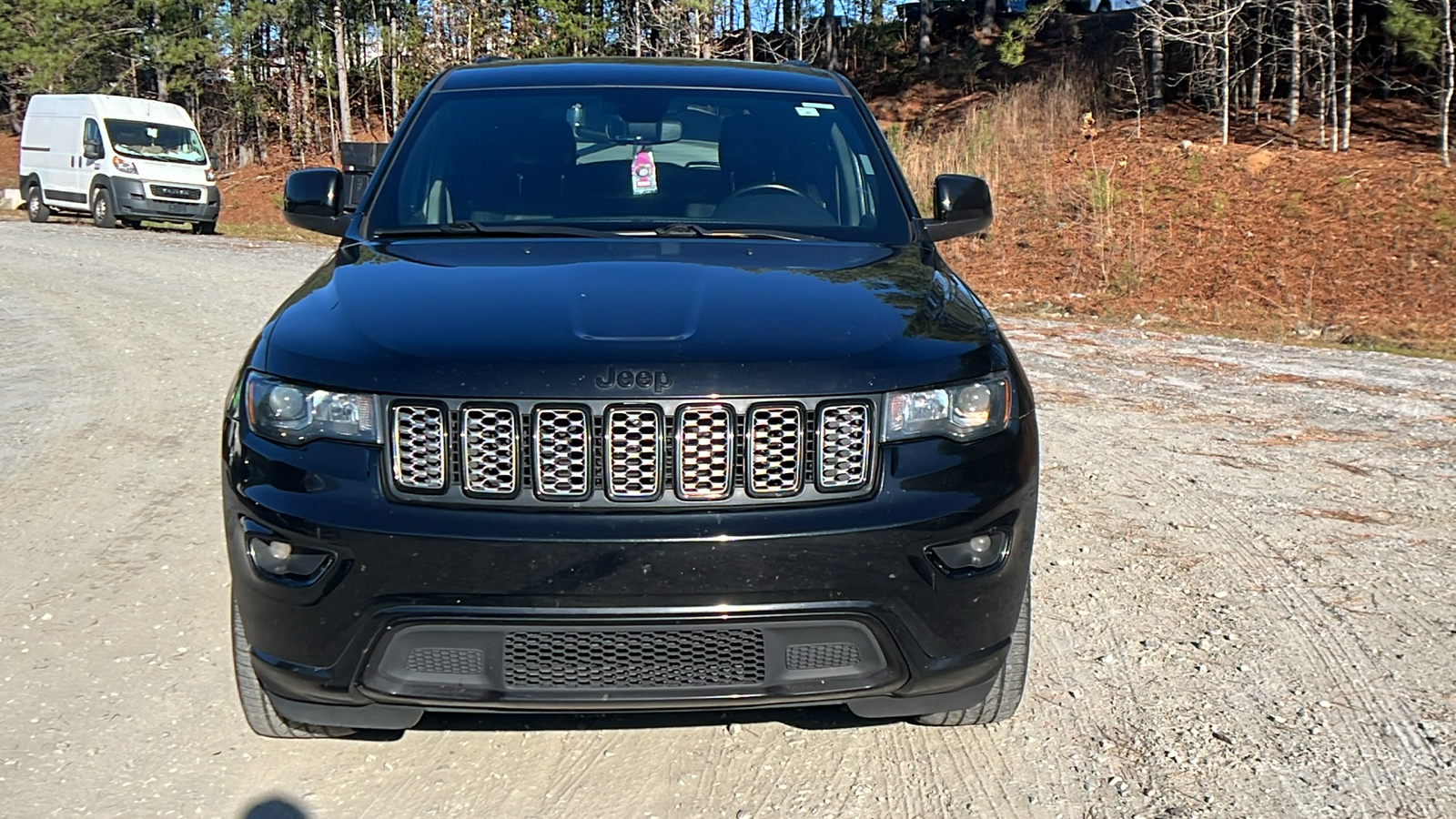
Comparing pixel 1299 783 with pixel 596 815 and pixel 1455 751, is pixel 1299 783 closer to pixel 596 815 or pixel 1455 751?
pixel 1455 751

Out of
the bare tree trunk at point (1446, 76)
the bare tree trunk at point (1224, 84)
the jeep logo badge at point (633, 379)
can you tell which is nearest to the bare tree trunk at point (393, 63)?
the bare tree trunk at point (1224, 84)

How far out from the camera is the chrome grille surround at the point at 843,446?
2771 millimetres

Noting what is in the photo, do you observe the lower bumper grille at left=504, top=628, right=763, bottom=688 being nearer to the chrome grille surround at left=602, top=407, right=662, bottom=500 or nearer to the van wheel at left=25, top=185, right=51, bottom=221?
the chrome grille surround at left=602, top=407, right=662, bottom=500

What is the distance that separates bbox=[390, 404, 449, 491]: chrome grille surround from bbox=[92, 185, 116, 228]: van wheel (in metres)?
22.8

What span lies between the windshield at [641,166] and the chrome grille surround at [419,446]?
1265 mm

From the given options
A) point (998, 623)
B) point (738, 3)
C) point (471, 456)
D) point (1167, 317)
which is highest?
point (738, 3)

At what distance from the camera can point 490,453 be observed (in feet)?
8.93

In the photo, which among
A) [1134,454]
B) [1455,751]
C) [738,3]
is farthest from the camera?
[738,3]

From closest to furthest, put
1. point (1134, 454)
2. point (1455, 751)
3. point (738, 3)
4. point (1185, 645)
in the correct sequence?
point (1455, 751) → point (1185, 645) → point (1134, 454) → point (738, 3)

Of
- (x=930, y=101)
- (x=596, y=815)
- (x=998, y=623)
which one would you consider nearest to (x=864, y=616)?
(x=998, y=623)

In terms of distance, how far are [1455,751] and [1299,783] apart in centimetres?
49

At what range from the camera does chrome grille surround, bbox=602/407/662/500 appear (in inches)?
107

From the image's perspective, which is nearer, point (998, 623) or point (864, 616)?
point (864, 616)

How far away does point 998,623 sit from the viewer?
9.68 ft
